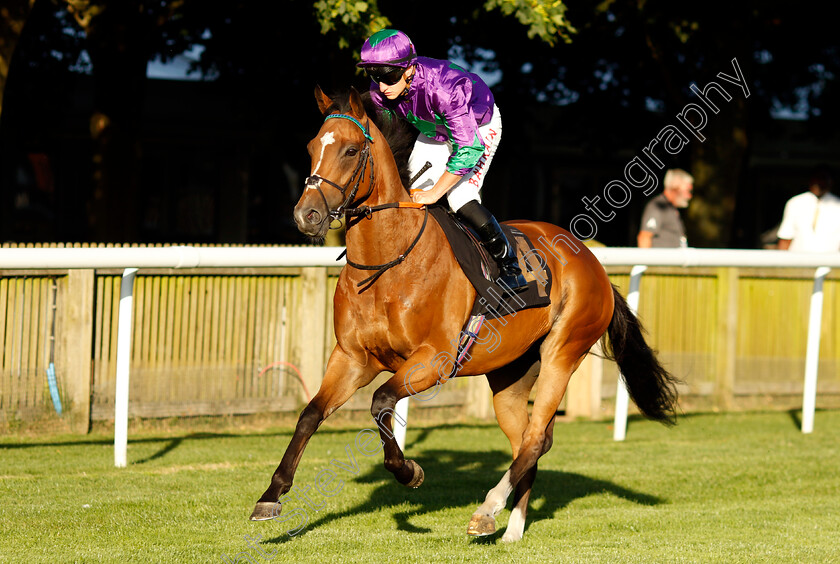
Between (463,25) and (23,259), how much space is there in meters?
7.81

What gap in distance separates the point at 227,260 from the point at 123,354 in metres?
0.82

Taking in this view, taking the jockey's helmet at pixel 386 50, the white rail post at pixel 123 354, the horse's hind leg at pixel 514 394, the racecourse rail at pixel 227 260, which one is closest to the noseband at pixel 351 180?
the jockey's helmet at pixel 386 50

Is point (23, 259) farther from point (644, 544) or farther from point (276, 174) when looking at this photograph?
point (276, 174)

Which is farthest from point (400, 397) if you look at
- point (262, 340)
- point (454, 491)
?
point (262, 340)

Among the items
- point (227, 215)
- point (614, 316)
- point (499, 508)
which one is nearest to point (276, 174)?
point (227, 215)

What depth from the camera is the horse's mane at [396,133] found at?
15.2ft

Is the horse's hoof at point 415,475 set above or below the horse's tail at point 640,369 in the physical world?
below

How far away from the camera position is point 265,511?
404 cm

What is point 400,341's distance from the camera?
4441 millimetres

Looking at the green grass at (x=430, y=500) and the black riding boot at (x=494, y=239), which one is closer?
the green grass at (x=430, y=500)

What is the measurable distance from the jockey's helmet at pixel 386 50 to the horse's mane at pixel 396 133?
251 millimetres

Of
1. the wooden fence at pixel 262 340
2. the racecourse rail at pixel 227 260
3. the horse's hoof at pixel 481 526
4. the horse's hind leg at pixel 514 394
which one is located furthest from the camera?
the wooden fence at pixel 262 340

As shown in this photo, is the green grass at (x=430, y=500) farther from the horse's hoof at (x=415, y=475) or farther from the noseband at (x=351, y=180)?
the noseband at (x=351, y=180)

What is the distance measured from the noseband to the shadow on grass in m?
1.57
